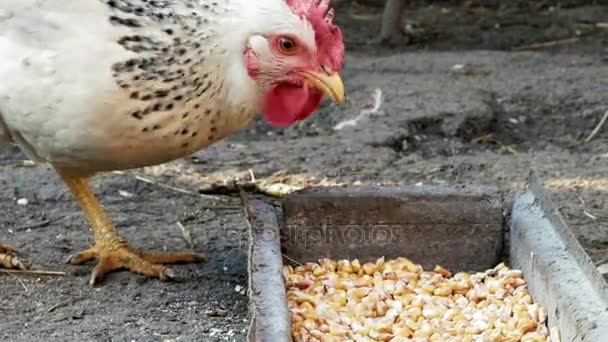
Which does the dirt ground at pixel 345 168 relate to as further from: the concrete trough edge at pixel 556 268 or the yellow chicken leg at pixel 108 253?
the concrete trough edge at pixel 556 268

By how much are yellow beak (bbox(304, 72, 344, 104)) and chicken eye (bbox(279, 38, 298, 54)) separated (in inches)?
3.2

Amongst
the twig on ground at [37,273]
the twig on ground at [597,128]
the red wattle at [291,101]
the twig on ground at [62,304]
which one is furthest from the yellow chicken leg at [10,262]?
the twig on ground at [597,128]

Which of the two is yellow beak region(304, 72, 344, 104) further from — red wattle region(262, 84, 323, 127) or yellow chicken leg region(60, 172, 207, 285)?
yellow chicken leg region(60, 172, 207, 285)

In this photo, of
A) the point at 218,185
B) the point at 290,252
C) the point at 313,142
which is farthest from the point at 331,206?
the point at 313,142

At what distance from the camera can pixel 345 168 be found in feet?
15.0

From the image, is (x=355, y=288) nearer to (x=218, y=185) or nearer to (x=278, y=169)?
(x=218, y=185)

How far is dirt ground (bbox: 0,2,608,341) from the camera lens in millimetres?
3197

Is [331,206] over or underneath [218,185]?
over

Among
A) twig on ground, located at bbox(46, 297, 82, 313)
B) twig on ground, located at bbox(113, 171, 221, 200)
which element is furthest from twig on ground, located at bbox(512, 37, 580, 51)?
twig on ground, located at bbox(46, 297, 82, 313)

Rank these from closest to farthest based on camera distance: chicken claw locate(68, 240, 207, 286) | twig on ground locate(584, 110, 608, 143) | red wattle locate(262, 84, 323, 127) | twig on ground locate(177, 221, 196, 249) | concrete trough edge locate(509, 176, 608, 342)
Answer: concrete trough edge locate(509, 176, 608, 342), red wattle locate(262, 84, 323, 127), chicken claw locate(68, 240, 207, 286), twig on ground locate(177, 221, 196, 249), twig on ground locate(584, 110, 608, 143)

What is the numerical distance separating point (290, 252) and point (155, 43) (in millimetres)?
746

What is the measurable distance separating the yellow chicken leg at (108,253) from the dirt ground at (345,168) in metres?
0.04

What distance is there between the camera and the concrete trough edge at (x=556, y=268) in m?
2.52

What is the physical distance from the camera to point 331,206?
128 inches
